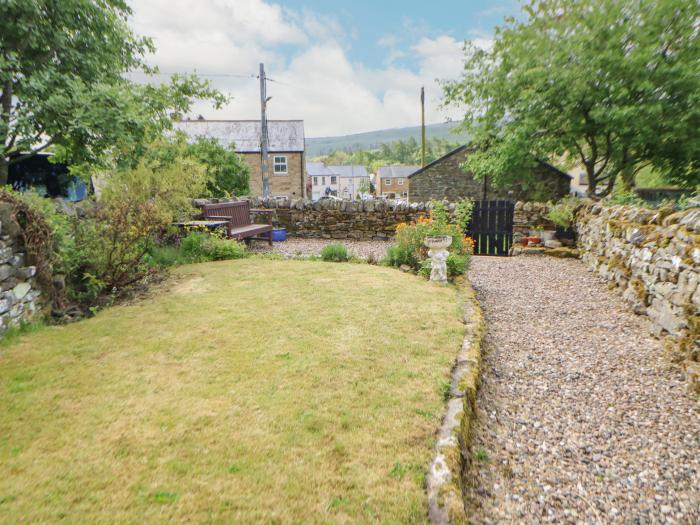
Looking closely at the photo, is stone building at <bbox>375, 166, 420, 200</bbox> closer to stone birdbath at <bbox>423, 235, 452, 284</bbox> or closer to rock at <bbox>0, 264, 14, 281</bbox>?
stone birdbath at <bbox>423, 235, 452, 284</bbox>

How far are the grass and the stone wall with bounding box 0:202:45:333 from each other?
0.98 ft

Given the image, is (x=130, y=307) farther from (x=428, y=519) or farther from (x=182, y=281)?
(x=428, y=519)

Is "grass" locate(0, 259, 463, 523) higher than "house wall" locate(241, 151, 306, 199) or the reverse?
the reverse

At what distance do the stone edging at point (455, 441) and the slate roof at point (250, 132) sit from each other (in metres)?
29.1

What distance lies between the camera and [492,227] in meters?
10.6

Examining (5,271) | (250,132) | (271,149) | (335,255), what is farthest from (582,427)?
(250,132)

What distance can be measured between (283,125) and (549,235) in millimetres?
26249

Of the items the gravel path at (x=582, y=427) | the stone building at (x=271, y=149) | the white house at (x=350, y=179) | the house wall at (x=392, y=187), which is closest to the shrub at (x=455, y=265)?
the gravel path at (x=582, y=427)

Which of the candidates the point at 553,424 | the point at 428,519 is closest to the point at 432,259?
the point at 553,424

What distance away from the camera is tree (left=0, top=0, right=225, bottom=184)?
6.75 meters

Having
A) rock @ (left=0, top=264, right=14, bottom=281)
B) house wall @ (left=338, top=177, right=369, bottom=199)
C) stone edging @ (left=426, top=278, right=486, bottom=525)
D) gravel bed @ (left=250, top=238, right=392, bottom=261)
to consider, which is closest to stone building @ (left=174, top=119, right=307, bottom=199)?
gravel bed @ (left=250, top=238, right=392, bottom=261)

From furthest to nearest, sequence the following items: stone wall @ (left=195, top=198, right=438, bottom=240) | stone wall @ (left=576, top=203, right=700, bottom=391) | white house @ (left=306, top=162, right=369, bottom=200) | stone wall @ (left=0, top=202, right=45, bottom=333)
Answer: white house @ (left=306, top=162, right=369, bottom=200)
stone wall @ (left=195, top=198, right=438, bottom=240)
stone wall @ (left=0, top=202, right=45, bottom=333)
stone wall @ (left=576, top=203, right=700, bottom=391)

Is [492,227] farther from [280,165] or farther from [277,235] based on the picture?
[280,165]

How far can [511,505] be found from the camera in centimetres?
226
